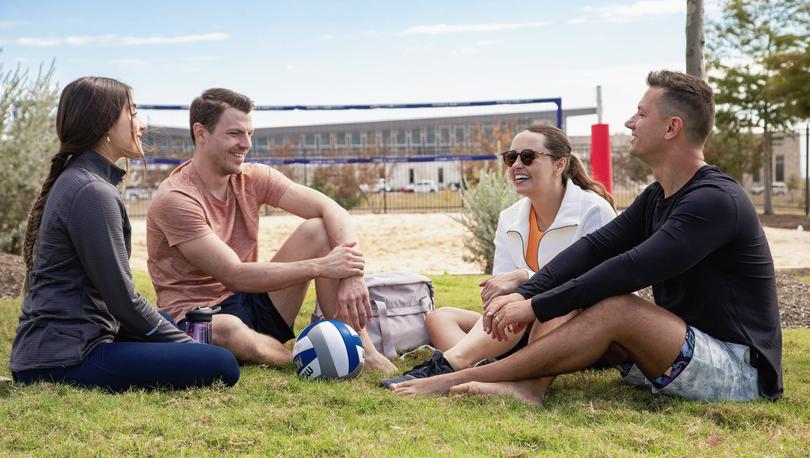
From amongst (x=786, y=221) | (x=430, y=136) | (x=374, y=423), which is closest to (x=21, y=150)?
(x=374, y=423)

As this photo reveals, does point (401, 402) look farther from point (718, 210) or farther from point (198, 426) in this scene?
point (718, 210)

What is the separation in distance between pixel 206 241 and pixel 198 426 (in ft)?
4.07

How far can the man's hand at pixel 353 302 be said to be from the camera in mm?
4086

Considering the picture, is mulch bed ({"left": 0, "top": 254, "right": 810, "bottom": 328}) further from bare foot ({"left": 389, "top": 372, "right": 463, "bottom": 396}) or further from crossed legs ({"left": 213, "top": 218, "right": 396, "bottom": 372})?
bare foot ({"left": 389, "top": 372, "right": 463, "bottom": 396})

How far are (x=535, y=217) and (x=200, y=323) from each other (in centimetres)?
174

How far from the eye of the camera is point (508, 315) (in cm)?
334

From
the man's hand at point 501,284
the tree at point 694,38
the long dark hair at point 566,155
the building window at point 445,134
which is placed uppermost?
Result: the building window at point 445,134

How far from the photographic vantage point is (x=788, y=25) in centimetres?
2069

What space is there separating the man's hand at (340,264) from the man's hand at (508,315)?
2.78ft

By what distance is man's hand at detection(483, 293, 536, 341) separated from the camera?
10.9 feet

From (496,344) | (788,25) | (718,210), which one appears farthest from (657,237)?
(788,25)

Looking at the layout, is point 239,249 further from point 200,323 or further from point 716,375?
point 716,375

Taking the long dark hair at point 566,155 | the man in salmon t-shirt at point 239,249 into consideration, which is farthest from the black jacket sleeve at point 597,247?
the man in salmon t-shirt at point 239,249

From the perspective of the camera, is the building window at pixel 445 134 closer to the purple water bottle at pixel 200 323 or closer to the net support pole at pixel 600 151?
the net support pole at pixel 600 151
